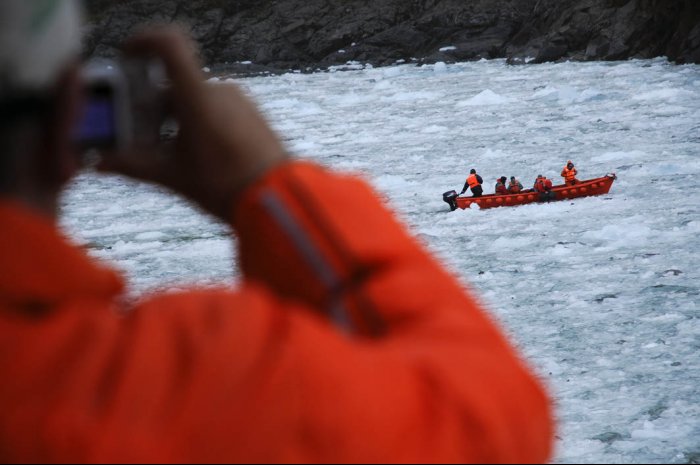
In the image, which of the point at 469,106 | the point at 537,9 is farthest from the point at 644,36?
the point at 469,106

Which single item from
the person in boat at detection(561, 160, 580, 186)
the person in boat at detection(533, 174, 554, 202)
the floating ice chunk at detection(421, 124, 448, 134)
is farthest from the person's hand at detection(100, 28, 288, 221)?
the floating ice chunk at detection(421, 124, 448, 134)

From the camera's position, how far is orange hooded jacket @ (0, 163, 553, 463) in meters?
0.55

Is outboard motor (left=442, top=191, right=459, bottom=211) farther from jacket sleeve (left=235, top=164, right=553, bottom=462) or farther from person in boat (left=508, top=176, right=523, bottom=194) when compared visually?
jacket sleeve (left=235, top=164, right=553, bottom=462)

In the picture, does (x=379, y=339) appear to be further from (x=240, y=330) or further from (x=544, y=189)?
(x=544, y=189)

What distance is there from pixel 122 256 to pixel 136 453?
9888 mm

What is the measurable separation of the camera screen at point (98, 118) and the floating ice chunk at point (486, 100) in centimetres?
2080

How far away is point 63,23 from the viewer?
0.59 m

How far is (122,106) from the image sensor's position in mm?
684

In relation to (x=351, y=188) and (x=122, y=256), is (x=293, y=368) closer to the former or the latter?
(x=351, y=188)

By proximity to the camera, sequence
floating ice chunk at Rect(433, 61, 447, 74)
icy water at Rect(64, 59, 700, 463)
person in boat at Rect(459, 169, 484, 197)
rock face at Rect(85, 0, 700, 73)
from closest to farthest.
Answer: icy water at Rect(64, 59, 700, 463)
person in boat at Rect(459, 169, 484, 197)
rock face at Rect(85, 0, 700, 73)
floating ice chunk at Rect(433, 61, 447, 74)

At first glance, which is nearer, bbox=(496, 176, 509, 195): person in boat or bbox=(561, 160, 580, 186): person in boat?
bbox=(496, 176, 509, 195): person in boat

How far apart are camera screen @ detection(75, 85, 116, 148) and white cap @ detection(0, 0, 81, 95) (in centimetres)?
7

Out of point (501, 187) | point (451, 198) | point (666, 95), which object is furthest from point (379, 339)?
point (666, 95)

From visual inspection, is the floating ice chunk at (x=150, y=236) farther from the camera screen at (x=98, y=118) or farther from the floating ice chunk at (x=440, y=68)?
the floating ice chunk at (x=440, y=68)
